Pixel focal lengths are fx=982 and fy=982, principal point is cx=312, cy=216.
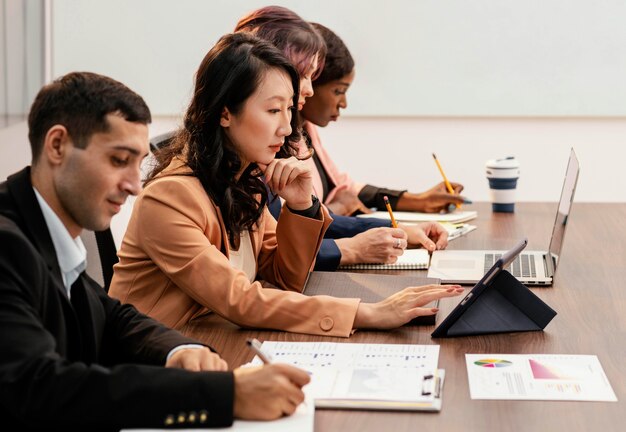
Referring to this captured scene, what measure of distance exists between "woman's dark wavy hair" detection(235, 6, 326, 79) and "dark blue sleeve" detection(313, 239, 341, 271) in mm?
519

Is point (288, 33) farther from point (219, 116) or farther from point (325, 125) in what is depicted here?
point (325, 125)

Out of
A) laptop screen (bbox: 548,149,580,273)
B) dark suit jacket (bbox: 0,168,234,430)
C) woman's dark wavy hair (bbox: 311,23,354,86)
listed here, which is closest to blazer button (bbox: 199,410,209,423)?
dark suit jacket (bbox: 0,168,234,430)

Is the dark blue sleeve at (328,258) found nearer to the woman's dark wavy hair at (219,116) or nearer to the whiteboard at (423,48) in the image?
the woman's dark wavy hair at (219,116)

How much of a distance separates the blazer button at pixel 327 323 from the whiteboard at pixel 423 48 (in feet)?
9.74

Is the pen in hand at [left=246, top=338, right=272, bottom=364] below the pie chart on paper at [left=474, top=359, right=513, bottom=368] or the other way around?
the other way around

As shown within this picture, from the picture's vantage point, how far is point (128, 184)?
1384 mm

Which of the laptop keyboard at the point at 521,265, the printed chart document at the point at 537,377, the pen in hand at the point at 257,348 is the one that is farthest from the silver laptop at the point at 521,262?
the pen in hand at the point at 257,348

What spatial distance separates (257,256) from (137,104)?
90 centimetres

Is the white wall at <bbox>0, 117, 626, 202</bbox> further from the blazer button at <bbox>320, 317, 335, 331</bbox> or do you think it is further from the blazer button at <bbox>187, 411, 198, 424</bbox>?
the blazer button at <bbox>187, 411, 198, 424</bbox>

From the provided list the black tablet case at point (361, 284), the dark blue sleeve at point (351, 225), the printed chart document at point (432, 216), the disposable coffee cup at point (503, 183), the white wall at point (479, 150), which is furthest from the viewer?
the white wall at point (479, 150)

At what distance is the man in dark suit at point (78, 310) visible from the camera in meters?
1.22

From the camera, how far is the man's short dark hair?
1.35m

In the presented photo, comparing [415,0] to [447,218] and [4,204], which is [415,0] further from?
[4,204]

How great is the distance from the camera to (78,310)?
4.86 feet
